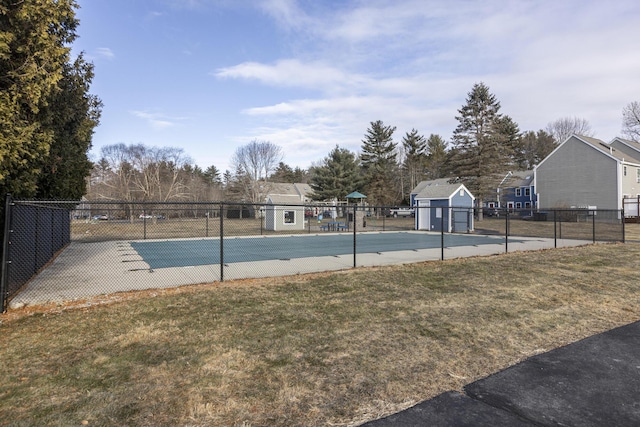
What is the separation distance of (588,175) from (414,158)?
2654 centimetres

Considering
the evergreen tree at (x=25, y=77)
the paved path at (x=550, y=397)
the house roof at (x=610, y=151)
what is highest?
the house roof at (x=610, y=151)

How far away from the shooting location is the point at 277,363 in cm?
348

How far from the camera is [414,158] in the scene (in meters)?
56.1

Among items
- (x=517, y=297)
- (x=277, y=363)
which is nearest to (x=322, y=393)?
(x=277, y=363)

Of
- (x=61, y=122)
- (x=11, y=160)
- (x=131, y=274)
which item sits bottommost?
(x=131, y=274)

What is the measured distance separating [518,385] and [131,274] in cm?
832

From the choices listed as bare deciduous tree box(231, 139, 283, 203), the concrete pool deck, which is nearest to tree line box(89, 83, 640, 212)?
bare deciduous tree box(231, 139, 283, 203)

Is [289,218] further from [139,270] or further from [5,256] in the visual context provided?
[5,256]

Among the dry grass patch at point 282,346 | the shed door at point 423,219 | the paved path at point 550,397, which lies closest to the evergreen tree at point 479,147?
the shed door at point 423,219

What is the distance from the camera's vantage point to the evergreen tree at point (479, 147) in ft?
117

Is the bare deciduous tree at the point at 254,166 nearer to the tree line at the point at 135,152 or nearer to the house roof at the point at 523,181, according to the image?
the tree line at the point at 135,152

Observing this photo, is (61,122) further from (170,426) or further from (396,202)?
(396,202)

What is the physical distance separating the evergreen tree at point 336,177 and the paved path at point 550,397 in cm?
3903

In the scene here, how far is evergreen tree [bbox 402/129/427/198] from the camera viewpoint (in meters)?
54.8
